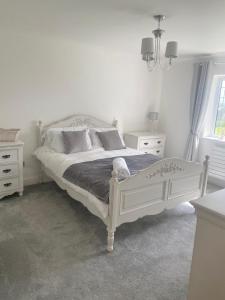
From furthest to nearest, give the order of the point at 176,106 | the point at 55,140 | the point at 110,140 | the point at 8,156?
1. the point at 176,106
2. the point at 110,140
3. the point at 55,140
4. the point at 8,156

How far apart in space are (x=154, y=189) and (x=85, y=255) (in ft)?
3.16

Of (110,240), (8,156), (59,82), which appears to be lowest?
(110,240)

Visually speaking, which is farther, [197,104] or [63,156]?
[197,104]

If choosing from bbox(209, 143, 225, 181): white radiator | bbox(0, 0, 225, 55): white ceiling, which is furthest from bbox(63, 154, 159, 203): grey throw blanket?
bbox(0, 0, 225, 55): white ceiling

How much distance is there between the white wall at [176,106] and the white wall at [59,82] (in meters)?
0.54

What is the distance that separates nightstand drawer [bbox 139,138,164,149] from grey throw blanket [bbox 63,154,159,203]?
1.17 m

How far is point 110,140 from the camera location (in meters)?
4.07

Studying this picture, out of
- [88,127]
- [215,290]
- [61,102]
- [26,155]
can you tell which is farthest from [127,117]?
[215,290]

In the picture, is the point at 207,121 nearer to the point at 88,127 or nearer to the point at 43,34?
the point at 88,127

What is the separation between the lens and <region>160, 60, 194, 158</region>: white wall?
4.72 meters

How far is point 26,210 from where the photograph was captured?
10.1ft

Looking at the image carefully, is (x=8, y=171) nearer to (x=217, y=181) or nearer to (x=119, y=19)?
(x=119, y=19)

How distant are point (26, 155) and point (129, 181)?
83.6 inches

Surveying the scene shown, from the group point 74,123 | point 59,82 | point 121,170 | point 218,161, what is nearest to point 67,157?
point 74,123
